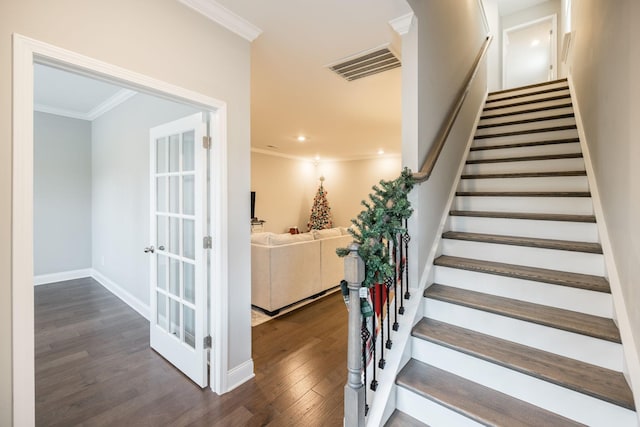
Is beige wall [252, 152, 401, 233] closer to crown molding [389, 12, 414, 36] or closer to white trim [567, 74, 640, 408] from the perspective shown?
white trim [567, 74, 640, 408]

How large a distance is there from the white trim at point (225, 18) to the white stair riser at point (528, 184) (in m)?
2.31

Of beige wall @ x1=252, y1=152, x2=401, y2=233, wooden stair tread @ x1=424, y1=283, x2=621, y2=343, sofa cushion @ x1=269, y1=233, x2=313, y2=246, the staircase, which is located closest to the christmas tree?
beige wall @ x1=252, y1=152, x2=401, y2=233

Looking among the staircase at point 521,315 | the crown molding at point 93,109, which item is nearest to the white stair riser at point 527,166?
the staircase at point 521,315

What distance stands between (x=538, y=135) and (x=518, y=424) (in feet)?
9.26

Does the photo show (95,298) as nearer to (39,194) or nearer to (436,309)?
(39,194)

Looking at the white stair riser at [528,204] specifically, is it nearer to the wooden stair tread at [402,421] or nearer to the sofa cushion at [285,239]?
the wooden stair tread at [402,421]

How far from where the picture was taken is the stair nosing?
2.03m

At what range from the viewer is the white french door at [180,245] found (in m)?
2.14

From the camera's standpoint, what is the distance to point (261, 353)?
2.69 m

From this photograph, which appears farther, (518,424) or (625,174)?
(625,174)

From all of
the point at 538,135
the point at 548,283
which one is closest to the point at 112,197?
the point at 548,283

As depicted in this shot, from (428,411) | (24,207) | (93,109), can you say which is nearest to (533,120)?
(428,411)

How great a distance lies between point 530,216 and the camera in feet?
7.27

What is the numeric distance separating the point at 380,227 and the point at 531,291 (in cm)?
113
